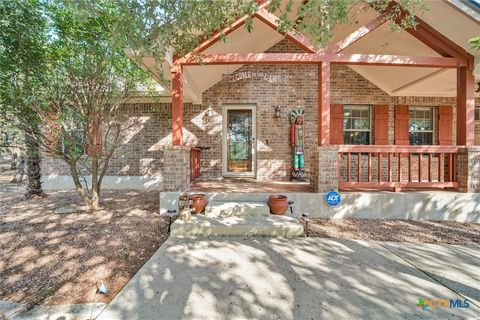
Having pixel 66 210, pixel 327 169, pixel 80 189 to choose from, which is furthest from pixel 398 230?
pixel 66 210

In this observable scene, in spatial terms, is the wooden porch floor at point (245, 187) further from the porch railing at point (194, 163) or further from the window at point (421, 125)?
the window at point (421, 125)

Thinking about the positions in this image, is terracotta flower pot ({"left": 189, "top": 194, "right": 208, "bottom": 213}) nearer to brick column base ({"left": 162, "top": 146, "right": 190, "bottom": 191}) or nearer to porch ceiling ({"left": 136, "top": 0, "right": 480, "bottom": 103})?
brick column base ({"left": 162, "top": 146, "right": 190, "bottom": 191})

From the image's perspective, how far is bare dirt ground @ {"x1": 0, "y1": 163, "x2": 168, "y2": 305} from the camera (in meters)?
2.11

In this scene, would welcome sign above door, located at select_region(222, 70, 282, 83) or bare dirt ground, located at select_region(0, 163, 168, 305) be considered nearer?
bare dirt ground, located at select_region(0, 163, 168, 305)

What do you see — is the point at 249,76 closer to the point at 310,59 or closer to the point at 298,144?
the point at 298,144

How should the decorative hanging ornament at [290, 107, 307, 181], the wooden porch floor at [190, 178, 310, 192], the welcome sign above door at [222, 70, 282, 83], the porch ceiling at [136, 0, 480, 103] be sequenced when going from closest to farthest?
1. the porch ceiling at [136, 0, 480, 103]
2. the wooden porch floor at [190, 178, 310, 192]
3. the decorative hanging ornament at [290, 107, 307, 181]
4. the welcome sign above door at [222, 70, 282, 83]

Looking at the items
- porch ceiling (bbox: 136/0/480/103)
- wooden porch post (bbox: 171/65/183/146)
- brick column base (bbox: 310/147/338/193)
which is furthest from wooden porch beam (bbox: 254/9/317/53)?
brick column base (bbox: 310/147/338/193)

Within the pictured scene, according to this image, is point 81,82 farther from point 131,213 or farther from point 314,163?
point 314,163

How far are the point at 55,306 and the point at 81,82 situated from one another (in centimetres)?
369

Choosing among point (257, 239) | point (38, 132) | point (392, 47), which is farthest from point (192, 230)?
point (392, 47)

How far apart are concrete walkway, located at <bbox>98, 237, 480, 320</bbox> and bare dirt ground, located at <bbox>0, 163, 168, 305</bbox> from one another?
335 mm

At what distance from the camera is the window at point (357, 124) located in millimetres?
6820

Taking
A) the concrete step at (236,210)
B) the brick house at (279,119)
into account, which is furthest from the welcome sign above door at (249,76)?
the concrete step at (236,210)

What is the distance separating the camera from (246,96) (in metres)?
6.62
